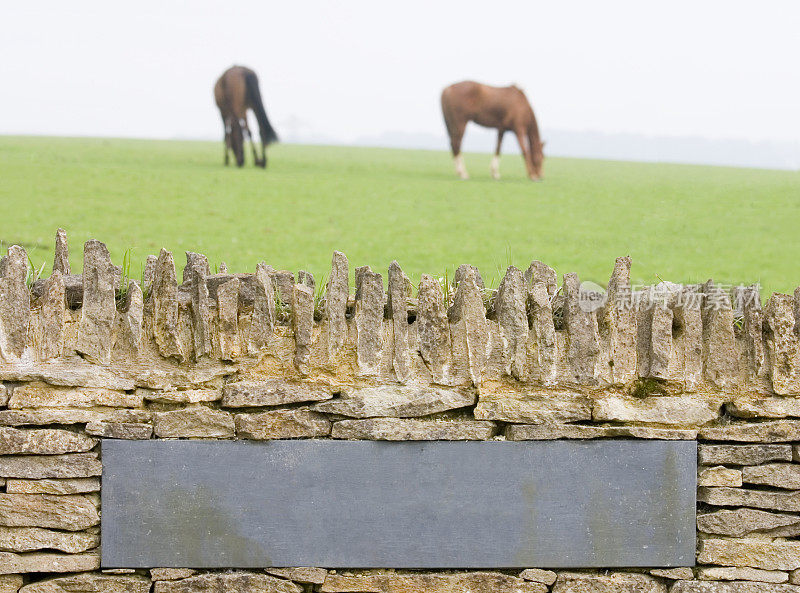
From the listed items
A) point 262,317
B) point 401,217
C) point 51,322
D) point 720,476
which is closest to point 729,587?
point 720,476

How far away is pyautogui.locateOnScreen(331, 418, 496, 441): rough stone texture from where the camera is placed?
161 inches

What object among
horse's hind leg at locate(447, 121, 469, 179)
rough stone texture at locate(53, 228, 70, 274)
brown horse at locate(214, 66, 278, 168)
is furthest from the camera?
brown horse at locate(214, 66, 278, 168)

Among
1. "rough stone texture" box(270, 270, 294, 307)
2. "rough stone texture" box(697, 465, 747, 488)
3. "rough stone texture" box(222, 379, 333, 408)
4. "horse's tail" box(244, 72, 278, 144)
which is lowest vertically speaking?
"rough stone texture" box(697, 465, 747, 488)

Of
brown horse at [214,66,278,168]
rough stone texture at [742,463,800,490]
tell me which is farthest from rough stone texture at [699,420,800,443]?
brown horse at [214,66,278,168]

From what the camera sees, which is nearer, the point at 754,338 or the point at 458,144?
the point at 754,338

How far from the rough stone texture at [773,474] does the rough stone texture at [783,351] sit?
344 millimetres

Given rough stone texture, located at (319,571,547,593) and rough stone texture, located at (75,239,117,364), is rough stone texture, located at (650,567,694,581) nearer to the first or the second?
rough stone texture, located at (319,571,547,593)

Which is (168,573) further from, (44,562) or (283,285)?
(283,285)

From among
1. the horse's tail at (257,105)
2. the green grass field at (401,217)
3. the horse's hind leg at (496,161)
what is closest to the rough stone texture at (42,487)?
the green grass field at (401,217)

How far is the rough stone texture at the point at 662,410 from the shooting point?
416 cm

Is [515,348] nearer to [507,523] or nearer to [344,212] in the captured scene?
[507,523]

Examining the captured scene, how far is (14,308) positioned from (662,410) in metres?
2.95

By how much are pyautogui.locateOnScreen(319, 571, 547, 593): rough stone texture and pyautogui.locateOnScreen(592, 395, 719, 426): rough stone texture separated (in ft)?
2.92

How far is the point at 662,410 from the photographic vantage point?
13.7 feet
